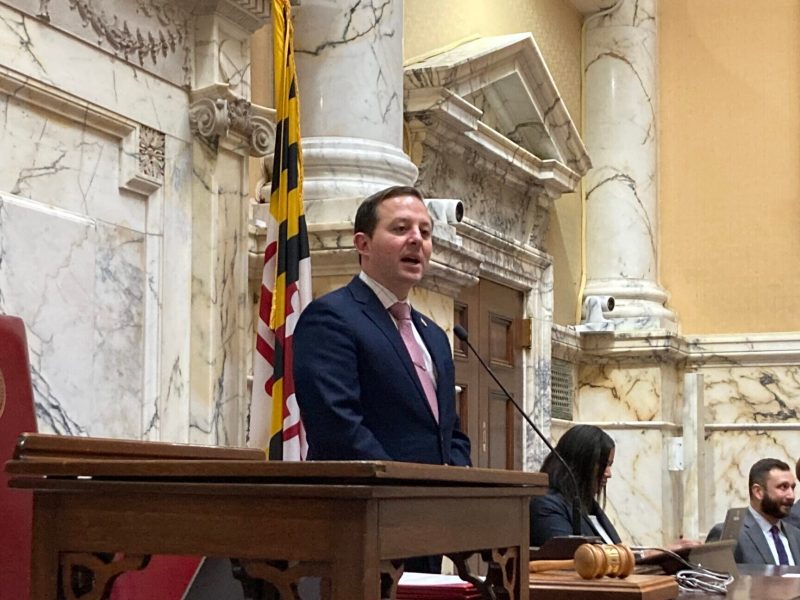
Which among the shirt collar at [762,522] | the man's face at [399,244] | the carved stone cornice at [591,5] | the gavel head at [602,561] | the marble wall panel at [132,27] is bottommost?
the shirt collar at [762,522]

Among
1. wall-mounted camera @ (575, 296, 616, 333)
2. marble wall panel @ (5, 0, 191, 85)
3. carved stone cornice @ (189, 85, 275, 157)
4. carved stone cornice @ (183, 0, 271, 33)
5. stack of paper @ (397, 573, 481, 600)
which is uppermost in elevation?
carved stone cornice @ (183, 0, 271, 33)

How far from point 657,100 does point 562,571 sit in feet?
24.5

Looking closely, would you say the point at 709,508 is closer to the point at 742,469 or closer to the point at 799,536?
the point at 742,469

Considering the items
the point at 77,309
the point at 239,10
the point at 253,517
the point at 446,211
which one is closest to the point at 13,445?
the point at 253,517

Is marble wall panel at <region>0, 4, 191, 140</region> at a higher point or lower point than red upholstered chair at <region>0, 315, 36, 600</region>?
higher

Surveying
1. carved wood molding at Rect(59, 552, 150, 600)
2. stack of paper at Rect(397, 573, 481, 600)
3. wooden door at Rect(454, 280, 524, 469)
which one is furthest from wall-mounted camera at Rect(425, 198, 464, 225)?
carved wood molding at Rect(59, 552, 150, 600)

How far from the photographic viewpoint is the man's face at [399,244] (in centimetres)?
274

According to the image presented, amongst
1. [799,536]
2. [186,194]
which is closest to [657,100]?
[799,536]

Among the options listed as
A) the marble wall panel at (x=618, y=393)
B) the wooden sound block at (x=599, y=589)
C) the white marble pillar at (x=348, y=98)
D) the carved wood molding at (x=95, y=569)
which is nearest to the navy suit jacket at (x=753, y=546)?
the white marble pillar at (x=348, y=98)

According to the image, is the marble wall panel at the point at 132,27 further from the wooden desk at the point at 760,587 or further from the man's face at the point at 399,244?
the wooden desk at the point at 760,587

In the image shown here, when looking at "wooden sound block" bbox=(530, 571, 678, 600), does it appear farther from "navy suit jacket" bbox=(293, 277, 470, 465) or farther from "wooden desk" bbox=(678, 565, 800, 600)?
"navy suit jacket" bbox=(293, 277, 470, 465)

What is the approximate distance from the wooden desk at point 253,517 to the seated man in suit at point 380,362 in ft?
3.17

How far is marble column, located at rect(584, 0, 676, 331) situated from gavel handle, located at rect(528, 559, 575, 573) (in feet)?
21.2

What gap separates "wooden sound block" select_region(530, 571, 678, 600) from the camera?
2.29 m
